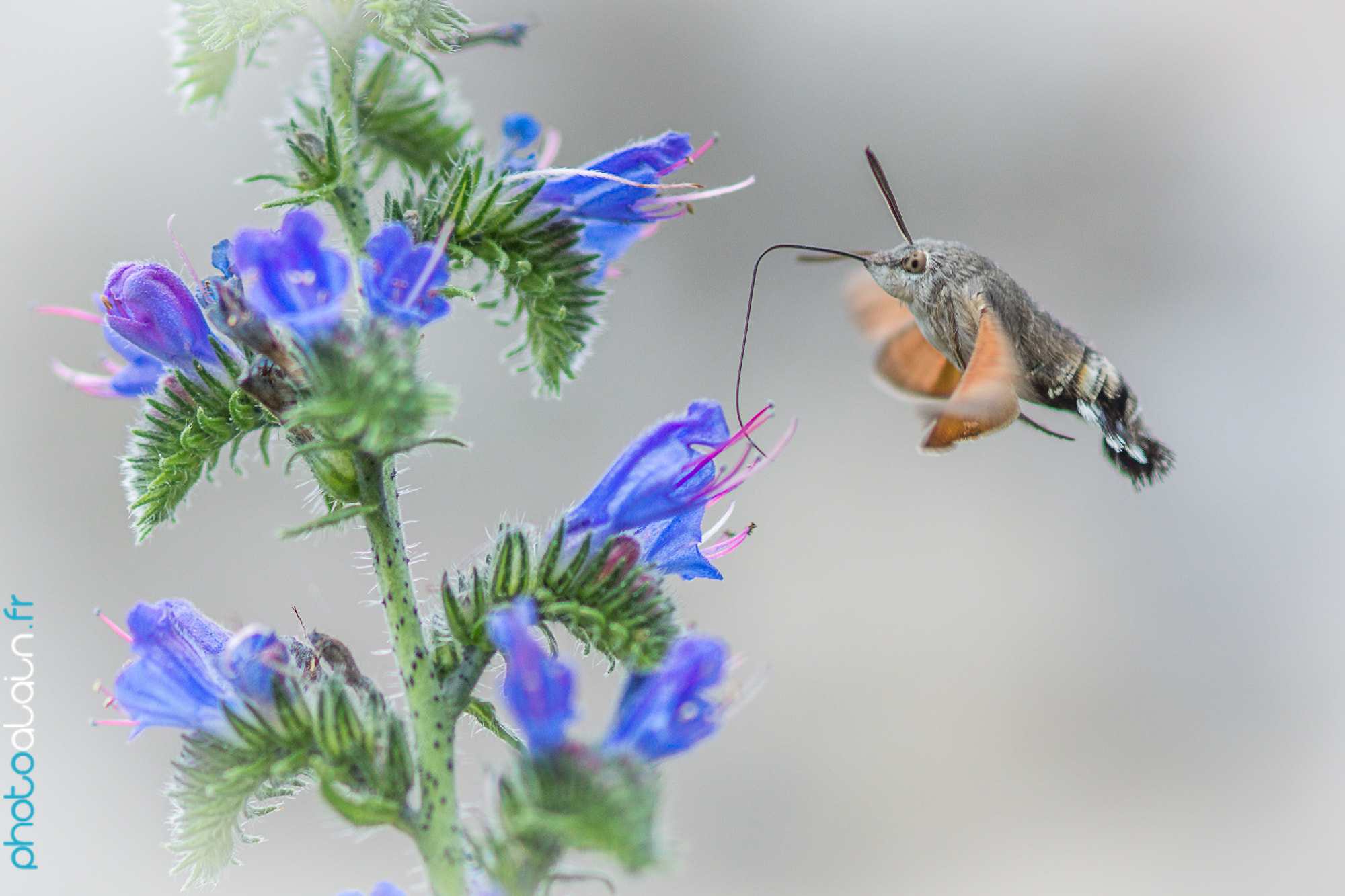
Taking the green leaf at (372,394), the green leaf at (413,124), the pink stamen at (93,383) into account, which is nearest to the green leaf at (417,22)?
the green leaf at (413,124)

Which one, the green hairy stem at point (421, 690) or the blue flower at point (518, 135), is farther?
the blue flower at point (518, 135)

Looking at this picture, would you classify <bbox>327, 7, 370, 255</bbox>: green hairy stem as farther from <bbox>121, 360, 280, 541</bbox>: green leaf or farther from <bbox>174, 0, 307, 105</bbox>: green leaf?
<bbox>121, 360, 280, 541</bbox>: green leaf

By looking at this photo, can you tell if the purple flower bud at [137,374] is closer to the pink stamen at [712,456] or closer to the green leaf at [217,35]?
the green leaf at [217,35]

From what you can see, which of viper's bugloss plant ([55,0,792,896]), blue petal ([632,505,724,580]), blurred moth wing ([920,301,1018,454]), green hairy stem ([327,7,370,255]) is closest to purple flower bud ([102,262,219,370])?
viper's bugloss plant ([55,0,792,896])

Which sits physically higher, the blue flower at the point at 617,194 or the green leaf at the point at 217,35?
the green leaf at the point at 217,35

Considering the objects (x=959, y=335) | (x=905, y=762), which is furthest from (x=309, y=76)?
(x=905, y=762)

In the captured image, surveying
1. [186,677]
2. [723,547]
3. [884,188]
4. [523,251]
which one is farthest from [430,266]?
[884,188]
